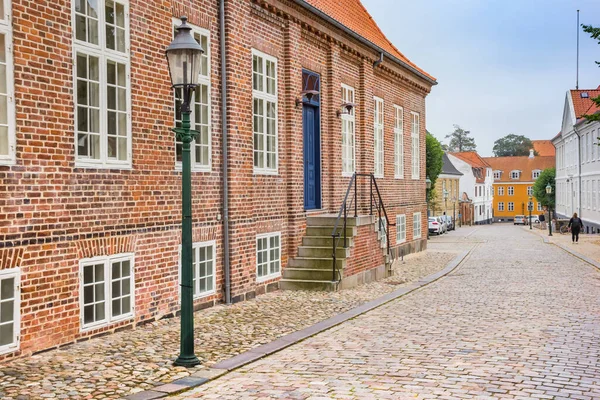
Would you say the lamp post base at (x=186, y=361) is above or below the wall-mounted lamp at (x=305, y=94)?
below

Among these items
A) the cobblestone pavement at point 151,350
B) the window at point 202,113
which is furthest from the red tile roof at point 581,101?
the window at point 202,113

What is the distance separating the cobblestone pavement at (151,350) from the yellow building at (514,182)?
10047 cm

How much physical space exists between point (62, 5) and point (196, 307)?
5.05 m

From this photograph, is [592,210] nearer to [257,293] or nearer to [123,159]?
[257,293]

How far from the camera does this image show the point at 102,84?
29.7ft

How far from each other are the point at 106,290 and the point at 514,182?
105837 mm

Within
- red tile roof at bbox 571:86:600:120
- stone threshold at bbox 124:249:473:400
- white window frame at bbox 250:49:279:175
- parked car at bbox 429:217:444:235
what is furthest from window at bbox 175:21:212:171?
red tile roof at bbox 571:86:600:120


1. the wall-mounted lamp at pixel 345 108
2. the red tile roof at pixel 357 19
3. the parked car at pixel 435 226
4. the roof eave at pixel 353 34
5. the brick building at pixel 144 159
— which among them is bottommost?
the parked car at pixel 435 226

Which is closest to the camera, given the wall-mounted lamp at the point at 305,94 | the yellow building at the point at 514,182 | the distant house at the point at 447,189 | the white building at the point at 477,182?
the wall-mounted lamp at the point at 305,94

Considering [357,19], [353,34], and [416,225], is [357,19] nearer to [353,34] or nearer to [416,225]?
[353,34]

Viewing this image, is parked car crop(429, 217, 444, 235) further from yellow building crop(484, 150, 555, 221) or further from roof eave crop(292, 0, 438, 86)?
yellow building crop(484, 150, 555, 221)

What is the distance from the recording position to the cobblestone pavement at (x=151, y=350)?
21.3 ft

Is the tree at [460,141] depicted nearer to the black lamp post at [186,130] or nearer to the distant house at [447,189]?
the distant house at [447,189]

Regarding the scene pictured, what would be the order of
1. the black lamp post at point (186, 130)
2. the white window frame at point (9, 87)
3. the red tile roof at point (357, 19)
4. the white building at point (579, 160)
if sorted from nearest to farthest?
1. the black lamp post at point (186, 130)
2. the white window frame at point (9, 87)
3. the red tile roof at point (357, 19)
4. the white building at point (579, 160)
